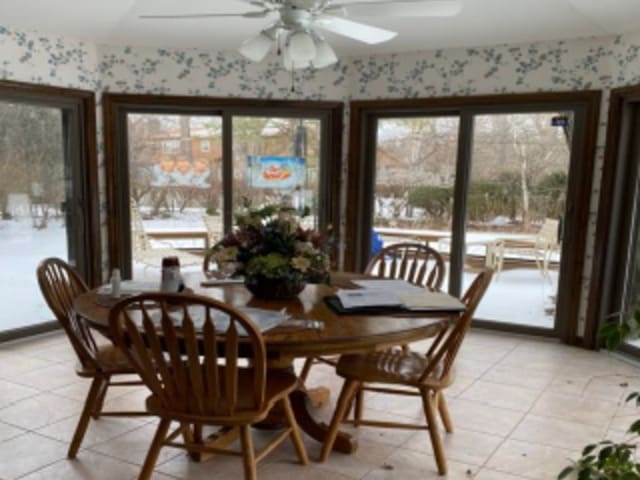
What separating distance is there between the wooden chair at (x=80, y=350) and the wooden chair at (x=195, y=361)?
0.41 m

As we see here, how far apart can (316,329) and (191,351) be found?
0.45 metres

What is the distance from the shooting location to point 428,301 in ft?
7.75

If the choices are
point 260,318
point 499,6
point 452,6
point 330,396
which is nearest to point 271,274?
point 260,318

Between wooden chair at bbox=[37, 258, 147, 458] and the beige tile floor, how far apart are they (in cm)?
19

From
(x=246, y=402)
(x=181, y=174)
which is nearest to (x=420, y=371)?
(x=246, y=402)

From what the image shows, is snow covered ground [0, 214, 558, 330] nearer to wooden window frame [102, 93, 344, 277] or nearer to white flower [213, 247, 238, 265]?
wooden window frame [102, 93, 344, 277]

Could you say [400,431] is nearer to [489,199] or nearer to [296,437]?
[296,437]

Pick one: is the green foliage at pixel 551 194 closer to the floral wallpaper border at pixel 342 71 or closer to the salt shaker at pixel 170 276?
the floral wallpaper border at pixel 342 71

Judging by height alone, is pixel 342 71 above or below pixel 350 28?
above

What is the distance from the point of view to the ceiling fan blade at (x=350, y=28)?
2518mm

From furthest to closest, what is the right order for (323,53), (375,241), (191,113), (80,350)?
(375,241)
(191,113)
(323,53)
(80,350)

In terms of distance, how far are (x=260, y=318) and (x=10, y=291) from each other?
2.86 metres

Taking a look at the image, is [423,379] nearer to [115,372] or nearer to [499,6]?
[115,372]

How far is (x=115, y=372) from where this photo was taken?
7.82ft
